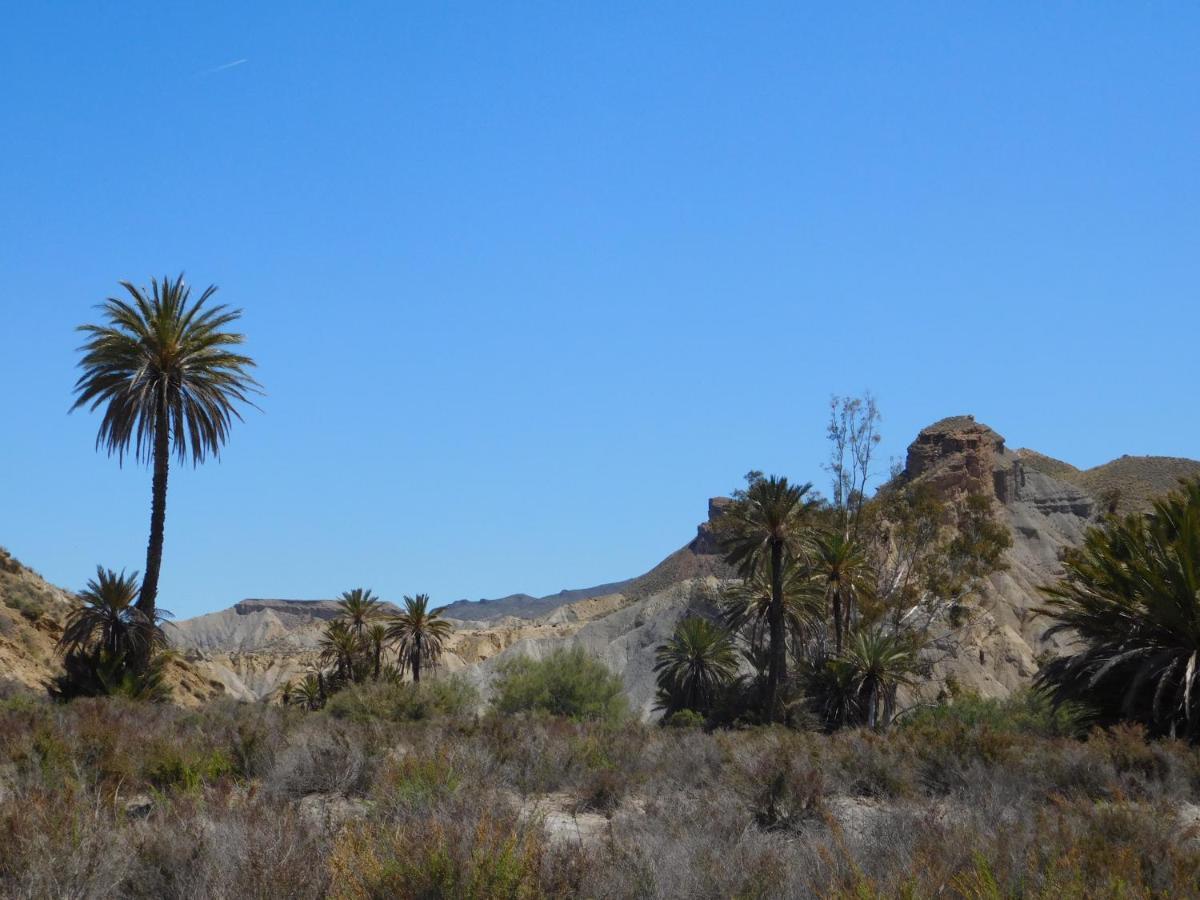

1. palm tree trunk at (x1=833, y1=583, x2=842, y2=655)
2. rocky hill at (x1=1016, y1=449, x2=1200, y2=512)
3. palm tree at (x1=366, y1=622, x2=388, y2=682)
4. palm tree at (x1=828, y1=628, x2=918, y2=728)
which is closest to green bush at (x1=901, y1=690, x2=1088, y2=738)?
palm tree at (x1=828, y1=628, x2=918, y2=728)

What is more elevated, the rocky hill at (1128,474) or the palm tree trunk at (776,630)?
the rocky hill at (1128,474)

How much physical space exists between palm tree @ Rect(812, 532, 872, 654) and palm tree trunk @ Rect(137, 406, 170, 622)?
2595 centimetres

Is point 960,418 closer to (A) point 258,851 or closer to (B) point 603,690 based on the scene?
(B) point 603,690

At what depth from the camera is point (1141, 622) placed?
1903 cm

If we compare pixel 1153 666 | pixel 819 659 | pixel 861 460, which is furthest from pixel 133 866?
pixel 861 460

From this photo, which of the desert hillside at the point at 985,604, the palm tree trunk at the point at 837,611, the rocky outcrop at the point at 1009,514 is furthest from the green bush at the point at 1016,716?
the rocky outcrop at the point at 1009,514

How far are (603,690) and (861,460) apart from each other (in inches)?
739

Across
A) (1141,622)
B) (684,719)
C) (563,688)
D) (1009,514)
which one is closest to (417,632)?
(563,688)

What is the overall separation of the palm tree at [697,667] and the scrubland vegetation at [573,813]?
39450 millimetres

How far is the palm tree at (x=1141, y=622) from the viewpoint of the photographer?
1791 cm

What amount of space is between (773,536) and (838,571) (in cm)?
578

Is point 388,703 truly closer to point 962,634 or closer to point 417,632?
point 417,632

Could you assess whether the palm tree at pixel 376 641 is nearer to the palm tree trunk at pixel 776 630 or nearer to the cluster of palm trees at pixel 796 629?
the cluster of palm trees at pixel 796 629

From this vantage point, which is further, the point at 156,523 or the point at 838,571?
the point at 838,571
